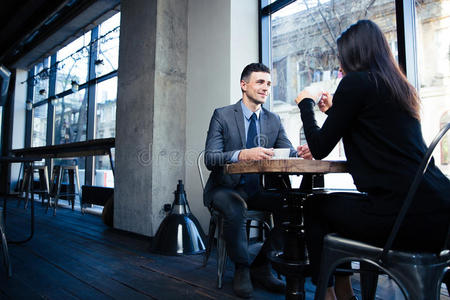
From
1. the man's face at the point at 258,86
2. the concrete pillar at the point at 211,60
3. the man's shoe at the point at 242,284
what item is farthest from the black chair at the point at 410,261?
the concrete pillar at the point at 211,60

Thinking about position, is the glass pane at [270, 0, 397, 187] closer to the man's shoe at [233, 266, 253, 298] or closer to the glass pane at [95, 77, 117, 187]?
the man's shoe at [233, 266, 253, 298]

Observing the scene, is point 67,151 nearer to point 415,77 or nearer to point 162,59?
point 162,59

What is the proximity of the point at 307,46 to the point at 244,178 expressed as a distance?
171cm

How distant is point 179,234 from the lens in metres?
2.62

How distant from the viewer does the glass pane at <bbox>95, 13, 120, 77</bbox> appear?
546 centimetres

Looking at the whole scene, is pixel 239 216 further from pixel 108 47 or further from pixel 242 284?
pixel 108 47

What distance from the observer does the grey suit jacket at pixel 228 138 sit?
6.13 feet

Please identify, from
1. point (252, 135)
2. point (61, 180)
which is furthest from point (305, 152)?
→ point (61, 180)

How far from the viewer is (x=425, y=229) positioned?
33.0 inches

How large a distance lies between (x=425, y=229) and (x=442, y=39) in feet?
6.23

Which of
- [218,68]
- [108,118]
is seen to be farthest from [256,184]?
[108,118]

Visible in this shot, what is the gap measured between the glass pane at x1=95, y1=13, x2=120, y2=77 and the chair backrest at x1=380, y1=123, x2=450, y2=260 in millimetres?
5389

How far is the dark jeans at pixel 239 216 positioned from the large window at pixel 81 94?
4093 millimetres

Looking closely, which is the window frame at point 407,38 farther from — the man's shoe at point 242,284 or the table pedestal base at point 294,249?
the man's shoe at point 242,284
